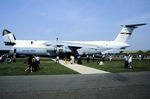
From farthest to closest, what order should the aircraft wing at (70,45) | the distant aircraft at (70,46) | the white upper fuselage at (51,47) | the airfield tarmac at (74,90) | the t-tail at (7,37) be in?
1. the t-tail at (7,37)
2. the white upper fuselage at (51,47)
3. the distant aircraft at (70,46)
4. the aircraft wing at (70,45)
5. the airfield tarmac at (74,90)

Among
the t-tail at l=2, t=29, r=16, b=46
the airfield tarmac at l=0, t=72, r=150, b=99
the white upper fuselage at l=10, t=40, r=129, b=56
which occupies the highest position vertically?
the t-tail at l=2, t=29, r=16, b=46

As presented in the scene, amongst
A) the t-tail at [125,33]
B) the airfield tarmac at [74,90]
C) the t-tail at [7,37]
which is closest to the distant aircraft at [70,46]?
the t-tail at [125,33]

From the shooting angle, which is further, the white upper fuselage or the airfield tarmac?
the white upper fuselage

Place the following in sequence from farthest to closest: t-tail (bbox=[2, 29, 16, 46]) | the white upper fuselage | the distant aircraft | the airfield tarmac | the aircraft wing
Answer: t-tail (bbox=[2, 29, 16, 46])
the white upper fuselage
the distant aircraft
the aircraft wing
the airfield tarmac

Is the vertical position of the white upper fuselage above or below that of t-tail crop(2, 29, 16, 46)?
below

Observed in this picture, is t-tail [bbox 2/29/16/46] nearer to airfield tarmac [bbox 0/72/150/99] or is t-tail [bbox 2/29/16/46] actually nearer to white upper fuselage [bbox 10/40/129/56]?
white upper fuselage [bbox 10/40/129/56]

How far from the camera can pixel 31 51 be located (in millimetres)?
50656

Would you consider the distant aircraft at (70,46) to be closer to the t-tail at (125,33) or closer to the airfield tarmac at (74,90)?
the t-tail at (125,33)

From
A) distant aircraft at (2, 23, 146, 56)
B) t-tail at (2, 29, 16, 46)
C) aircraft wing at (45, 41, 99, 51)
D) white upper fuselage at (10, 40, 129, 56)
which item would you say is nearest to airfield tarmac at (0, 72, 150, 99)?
aircraft wing at (45, 41, 99, 51)

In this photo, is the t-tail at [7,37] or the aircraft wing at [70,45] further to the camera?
the t-tail at [7,37]

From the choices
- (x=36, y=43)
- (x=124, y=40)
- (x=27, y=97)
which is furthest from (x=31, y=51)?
(x=27, y=97)

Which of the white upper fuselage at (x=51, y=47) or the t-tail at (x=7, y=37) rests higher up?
the t-tail at (x=7, y=37)

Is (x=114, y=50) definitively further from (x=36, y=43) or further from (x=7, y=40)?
(x=7, y=40)

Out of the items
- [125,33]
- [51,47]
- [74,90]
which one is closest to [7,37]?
[51,47]
